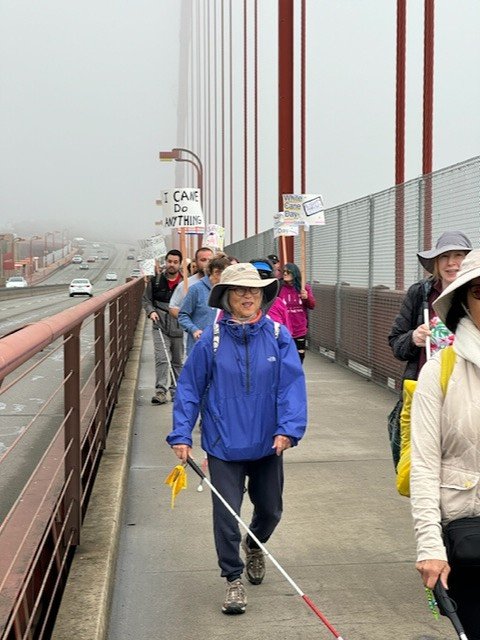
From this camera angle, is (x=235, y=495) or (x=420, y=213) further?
(x=420, y=213)

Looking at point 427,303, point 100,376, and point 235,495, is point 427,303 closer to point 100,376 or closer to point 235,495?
point 235,495

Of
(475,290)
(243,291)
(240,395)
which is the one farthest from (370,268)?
(475,290)

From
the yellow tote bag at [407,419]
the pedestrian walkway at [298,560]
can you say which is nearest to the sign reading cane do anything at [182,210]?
the pedestrian walkway at [298,560]

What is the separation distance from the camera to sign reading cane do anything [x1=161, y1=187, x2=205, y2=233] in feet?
55.6

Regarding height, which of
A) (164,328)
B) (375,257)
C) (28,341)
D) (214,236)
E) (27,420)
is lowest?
(27,420)

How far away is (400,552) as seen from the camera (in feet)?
18.2

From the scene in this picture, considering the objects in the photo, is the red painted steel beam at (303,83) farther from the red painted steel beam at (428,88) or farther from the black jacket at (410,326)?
the black jacket at (410,326)

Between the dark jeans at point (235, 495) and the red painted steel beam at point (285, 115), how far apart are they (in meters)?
18.3

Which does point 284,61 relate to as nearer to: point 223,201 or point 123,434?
point 123,434

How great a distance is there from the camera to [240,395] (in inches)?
183

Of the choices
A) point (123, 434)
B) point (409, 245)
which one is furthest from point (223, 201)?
point (123, 434)

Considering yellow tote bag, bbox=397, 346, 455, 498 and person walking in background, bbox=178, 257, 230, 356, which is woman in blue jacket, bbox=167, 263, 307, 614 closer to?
yellow tote bag, bbox=397, 346, 455, 498

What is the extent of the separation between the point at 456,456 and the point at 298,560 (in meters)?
2.85

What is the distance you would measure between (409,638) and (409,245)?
27.8 ft
